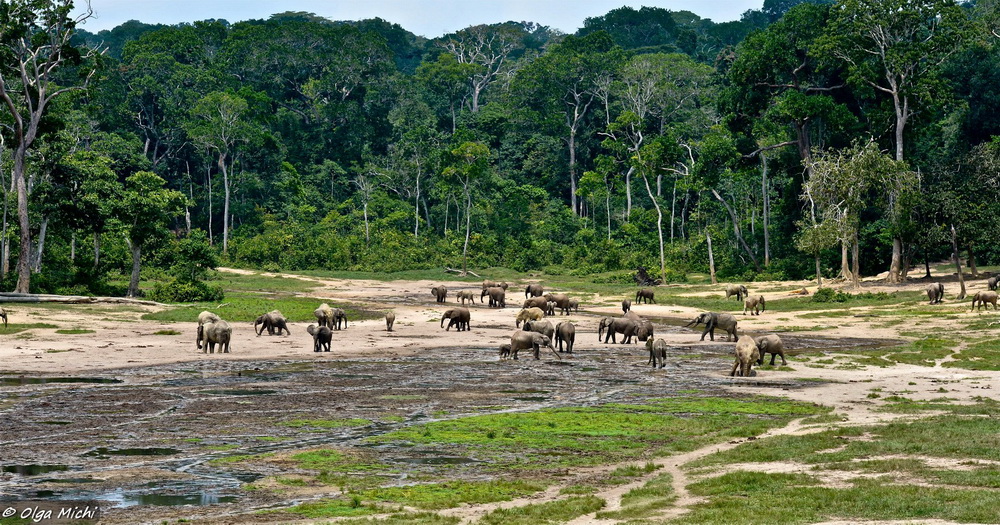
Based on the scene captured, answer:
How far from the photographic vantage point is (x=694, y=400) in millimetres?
25734

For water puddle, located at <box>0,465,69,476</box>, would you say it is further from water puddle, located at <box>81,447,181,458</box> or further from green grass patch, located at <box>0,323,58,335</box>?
green grass patch, located at <box>0,323,58,335</box>

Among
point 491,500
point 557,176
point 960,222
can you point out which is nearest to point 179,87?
point 557,176

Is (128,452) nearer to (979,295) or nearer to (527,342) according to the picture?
(527,342)

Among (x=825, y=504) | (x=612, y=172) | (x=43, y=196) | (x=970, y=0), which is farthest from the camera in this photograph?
(x=970, y=0)

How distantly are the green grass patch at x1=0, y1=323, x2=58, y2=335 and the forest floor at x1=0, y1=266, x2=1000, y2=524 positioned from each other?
0.62 ft

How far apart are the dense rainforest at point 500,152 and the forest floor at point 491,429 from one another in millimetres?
18240

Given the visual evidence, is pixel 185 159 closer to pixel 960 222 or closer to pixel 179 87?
pixel 179 87

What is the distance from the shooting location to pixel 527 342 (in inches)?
1394

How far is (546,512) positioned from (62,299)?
4009 cm

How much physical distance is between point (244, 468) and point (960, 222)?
5026cm

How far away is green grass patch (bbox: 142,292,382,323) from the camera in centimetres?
4741

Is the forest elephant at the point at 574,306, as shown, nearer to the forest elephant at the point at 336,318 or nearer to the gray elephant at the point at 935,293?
the forest elephant at the point at 336,318

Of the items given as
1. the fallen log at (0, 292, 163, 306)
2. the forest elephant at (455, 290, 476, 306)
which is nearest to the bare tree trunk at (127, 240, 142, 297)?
the fallen log at (0, 292, 163, 306)

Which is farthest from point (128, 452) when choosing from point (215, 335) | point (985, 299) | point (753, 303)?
point (985, 299)
